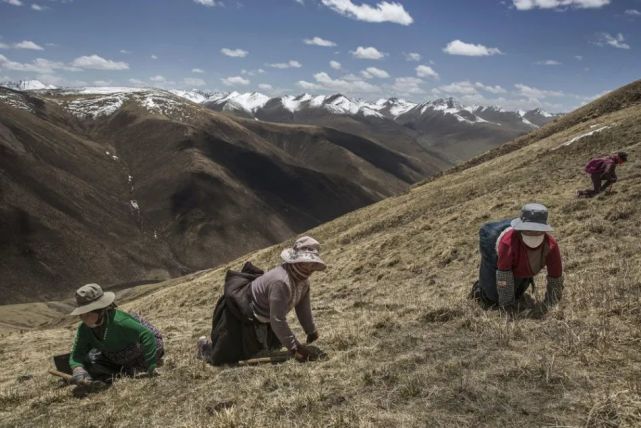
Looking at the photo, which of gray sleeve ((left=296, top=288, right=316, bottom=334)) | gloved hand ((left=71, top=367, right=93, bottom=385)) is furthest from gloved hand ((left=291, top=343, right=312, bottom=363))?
gloved hand ((left=71, top=367, right=93, bottom=385))

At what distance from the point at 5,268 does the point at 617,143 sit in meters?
135

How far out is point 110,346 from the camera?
8.34 m

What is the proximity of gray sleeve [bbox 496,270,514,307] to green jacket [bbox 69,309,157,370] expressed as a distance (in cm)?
600

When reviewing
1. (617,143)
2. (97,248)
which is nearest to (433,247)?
(617,143)

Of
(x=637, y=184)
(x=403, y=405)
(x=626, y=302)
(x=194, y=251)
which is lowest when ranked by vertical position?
(x=194, y=251)

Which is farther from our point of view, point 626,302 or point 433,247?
point 433,247

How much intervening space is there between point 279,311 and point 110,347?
9.96 feet

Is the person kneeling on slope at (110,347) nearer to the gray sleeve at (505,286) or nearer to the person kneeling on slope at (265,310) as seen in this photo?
the person kneeling on slope at (265,310)

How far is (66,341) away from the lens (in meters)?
18.2

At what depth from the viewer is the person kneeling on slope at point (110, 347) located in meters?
8.16

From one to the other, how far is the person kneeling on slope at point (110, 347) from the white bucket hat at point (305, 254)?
114 inches

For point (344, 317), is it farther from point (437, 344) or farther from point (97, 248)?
point (97, 248)

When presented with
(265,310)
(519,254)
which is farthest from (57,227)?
(519,254)

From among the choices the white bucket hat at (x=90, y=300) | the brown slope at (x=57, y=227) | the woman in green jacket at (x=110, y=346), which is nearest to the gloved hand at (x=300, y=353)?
the woman in green jacket at (x=110, y=346)
